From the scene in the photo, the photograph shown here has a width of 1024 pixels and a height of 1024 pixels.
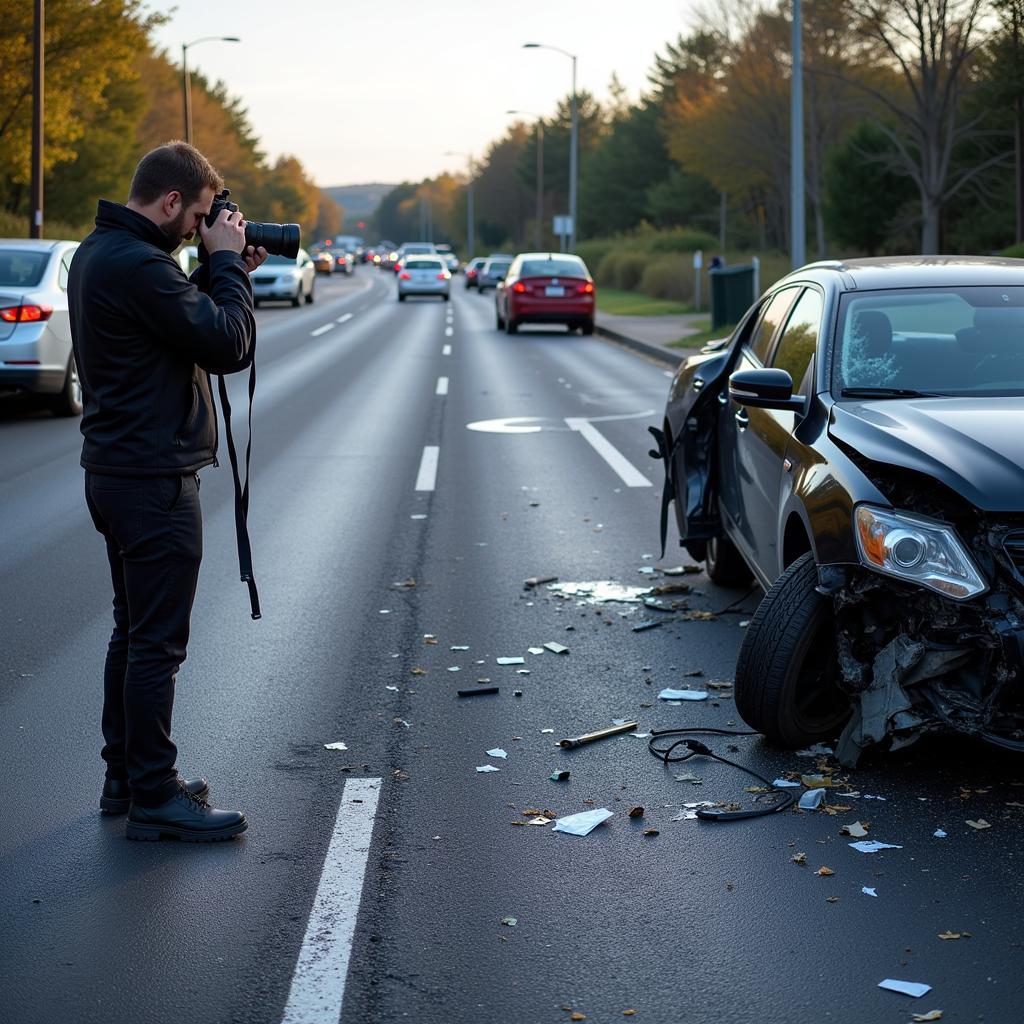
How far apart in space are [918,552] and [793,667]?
66 cm

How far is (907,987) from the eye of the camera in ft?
11.1

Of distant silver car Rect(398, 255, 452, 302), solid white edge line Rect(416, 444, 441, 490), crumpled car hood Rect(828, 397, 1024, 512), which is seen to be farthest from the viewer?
distant silver car Rect(398, 255, 452, 302)

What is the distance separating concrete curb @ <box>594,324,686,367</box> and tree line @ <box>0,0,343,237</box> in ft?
39.9

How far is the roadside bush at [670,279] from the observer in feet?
136

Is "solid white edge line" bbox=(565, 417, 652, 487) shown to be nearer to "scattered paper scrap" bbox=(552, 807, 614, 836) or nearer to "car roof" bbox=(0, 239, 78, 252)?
"car roof" bbox=(0, 239, 78, 252)

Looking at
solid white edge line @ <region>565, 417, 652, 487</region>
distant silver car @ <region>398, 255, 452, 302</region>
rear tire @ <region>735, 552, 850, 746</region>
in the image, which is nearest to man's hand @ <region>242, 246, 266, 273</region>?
rear tire @ <region>735, 552, 850, 746</region>

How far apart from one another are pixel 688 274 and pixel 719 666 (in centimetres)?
3568

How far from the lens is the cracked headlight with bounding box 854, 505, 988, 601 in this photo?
439 centimetres

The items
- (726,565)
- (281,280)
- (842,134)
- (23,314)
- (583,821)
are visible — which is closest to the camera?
(583,821)

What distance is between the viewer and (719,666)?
6.21 metres

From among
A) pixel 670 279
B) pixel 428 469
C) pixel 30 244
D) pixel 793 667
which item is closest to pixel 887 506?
pixel 793 667

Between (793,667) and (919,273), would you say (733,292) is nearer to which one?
(919,273)

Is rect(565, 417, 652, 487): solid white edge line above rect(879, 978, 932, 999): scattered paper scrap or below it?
above

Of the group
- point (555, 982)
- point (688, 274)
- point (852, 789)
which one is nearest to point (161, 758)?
point (555, 982)
